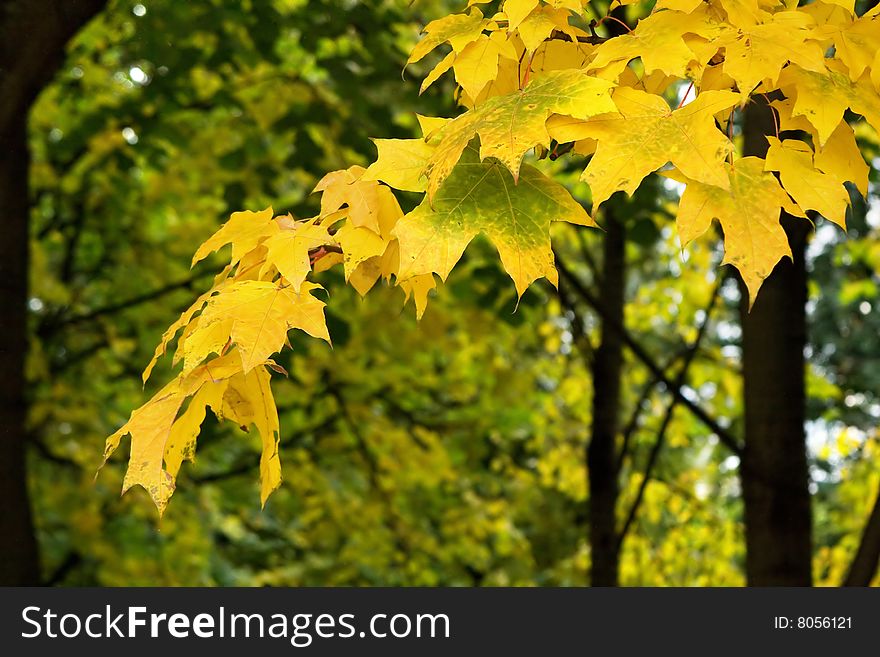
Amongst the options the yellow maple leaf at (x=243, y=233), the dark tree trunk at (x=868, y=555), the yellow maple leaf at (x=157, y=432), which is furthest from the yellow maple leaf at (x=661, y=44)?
the dark tree trunk at (x=868, y=555)

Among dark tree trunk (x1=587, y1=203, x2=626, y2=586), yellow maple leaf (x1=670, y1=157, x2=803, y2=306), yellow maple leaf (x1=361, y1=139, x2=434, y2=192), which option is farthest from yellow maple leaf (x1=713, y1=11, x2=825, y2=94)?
dark tree trunk (x1=587, y1=203, x2=626, y2=586)

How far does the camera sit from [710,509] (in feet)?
21.2

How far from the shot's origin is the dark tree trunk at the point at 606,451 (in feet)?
13.4

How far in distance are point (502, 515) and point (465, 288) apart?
2778mm

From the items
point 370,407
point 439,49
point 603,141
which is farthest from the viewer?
point 370,407

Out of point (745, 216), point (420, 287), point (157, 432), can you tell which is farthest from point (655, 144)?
point (157, 432)

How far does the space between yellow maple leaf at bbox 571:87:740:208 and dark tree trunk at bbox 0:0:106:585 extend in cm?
166

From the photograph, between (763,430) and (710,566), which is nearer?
(763,430)

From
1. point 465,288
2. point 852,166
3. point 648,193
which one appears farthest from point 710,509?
point 852,166

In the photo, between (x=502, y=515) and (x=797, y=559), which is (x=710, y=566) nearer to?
(x=502, y=515)

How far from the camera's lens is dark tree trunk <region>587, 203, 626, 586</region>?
161 inches

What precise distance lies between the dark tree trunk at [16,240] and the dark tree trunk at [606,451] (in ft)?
6.90

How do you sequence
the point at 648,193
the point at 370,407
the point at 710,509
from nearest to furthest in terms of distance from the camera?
the point at 648,193 < the point at 370,407 < the point at 710,509

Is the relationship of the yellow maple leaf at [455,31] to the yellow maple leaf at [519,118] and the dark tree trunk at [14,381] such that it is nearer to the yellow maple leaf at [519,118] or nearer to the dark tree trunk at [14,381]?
the yellow maple leaf at [519,118]
